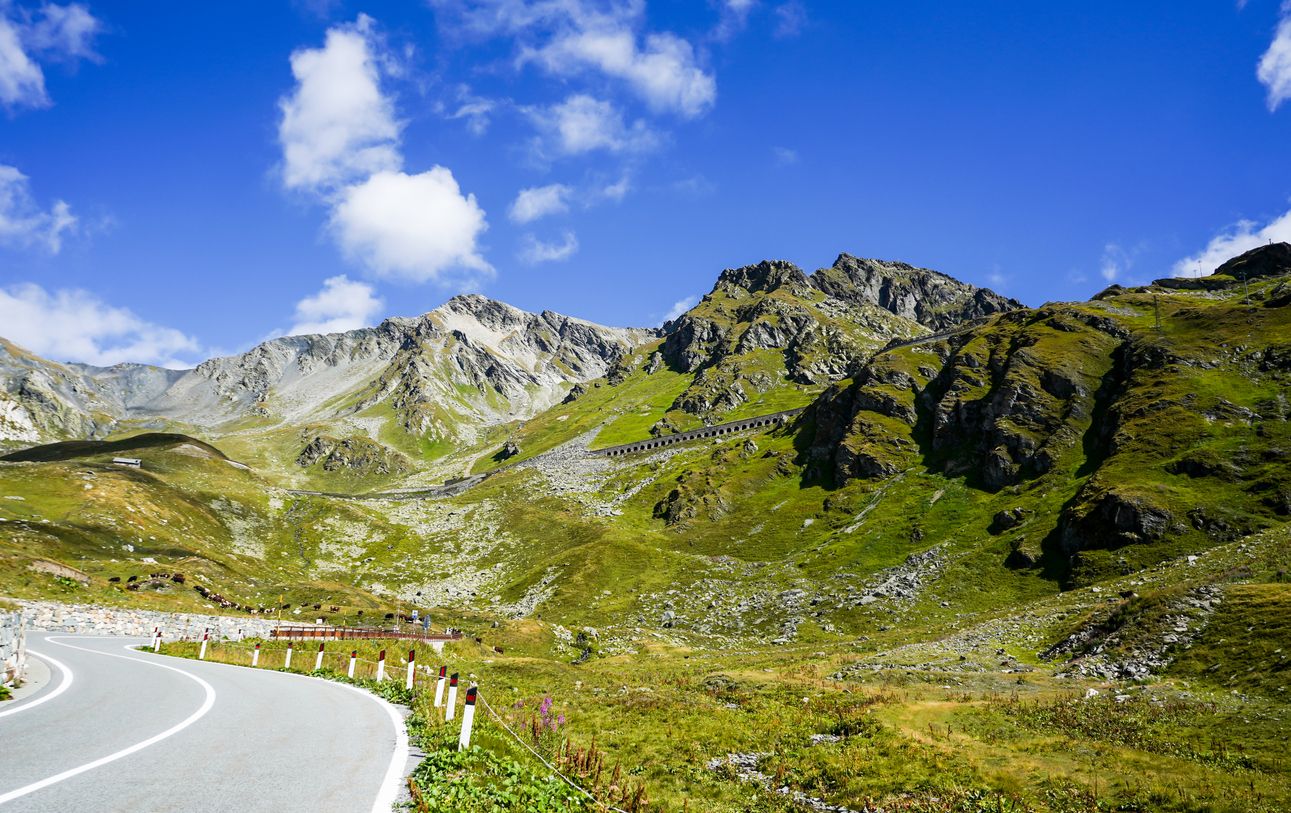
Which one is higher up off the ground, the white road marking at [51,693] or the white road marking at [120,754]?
the white road marking at [120,754]

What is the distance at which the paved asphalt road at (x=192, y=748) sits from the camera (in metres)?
9.94

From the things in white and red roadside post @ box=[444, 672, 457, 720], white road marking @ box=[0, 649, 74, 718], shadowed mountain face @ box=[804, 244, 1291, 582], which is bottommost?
white road marking @ box=[0, 649, 74, 718]

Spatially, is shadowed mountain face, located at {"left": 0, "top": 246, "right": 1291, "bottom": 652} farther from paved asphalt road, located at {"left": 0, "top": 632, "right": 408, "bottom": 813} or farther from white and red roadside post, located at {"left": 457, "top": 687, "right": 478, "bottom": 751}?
white and red roadside post, located at {"left": 457, "top": 687, "right": 478, "bottom": 751}

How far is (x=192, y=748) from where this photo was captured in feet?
43.6

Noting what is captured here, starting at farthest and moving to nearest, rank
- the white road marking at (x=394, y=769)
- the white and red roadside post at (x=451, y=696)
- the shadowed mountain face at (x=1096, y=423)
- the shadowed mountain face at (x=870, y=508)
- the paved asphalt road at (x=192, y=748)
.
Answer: the shadowed mountain face at (x=870, y=508) < the shadowed mountain face at (x=1096, y=423) < the white and red roadside post at (x=451, y=696) < the white road marking at (x=394, y=769) < the paved asphalt road at (x=192, y=748)

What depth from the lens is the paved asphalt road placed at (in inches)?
391

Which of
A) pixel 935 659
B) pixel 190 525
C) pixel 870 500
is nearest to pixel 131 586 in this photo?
pixel 190 525

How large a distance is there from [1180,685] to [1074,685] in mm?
4533

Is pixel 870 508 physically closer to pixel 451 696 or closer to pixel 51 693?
pixel 451 696

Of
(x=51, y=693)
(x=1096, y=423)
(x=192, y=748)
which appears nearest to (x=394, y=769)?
(x=192, y=748)

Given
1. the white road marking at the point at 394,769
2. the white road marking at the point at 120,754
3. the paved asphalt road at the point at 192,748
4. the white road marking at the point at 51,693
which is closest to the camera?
the white road marking at the point at 120,754

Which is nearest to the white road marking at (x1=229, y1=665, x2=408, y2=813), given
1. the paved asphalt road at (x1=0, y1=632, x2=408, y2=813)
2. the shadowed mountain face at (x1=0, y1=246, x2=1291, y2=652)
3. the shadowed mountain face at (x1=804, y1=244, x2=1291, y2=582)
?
the paved asphalt road at (x1=0, y1=632, x2=408, y2=813)

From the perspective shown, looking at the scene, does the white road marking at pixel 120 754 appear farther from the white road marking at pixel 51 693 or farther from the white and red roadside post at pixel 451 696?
the white and red roadside post at pixel 451 696

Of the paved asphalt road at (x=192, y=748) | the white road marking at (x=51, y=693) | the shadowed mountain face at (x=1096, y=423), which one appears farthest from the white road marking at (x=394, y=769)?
the shadowed mountain face at (x=1096, y=423)
